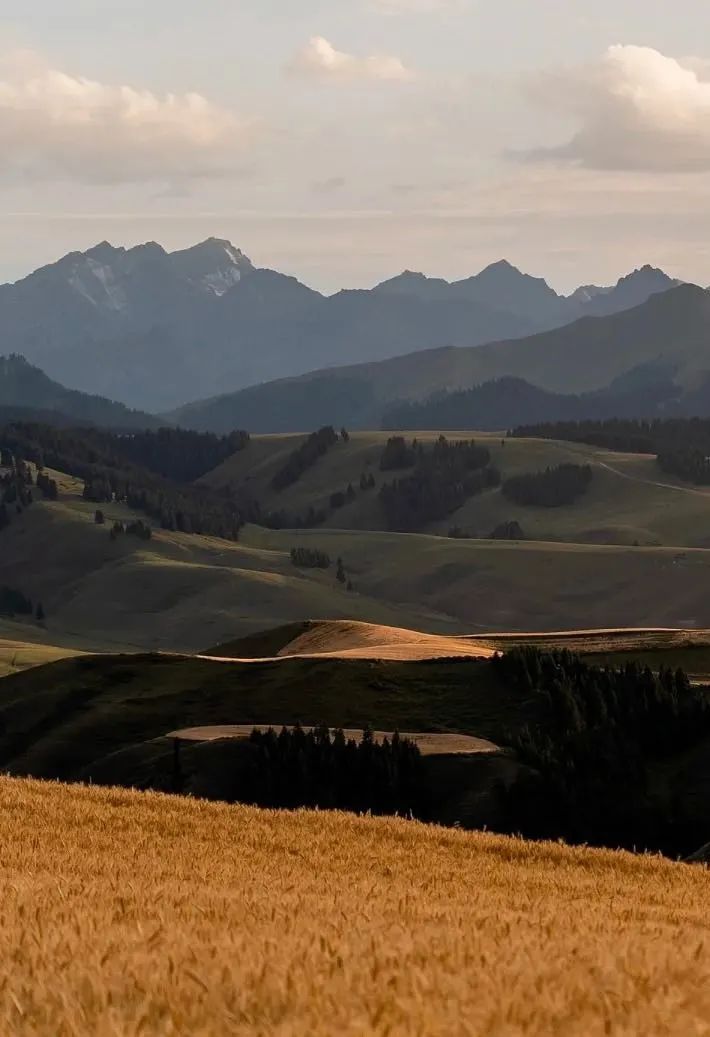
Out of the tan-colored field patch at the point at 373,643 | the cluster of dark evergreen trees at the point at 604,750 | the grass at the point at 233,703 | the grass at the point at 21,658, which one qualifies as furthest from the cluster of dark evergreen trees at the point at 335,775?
the grass at the point at 21,658

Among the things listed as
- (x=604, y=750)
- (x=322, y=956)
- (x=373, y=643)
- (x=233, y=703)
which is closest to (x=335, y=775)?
(x=604, y=750)

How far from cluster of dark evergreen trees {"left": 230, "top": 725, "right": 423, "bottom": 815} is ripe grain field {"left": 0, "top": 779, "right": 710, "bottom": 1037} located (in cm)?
2780

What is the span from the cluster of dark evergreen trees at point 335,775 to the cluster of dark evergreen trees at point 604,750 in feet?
13.1

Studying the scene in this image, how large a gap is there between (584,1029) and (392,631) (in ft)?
268

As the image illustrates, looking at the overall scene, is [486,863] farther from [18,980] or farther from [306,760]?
[306,760]

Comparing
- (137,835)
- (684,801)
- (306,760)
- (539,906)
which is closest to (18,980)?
(539,906)

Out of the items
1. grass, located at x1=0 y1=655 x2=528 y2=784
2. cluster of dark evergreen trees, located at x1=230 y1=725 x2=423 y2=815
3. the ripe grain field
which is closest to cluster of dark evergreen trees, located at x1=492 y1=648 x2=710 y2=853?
grass, located at x1=0 y1=655 x2=528 y2=784

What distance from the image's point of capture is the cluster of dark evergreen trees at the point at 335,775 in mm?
47594

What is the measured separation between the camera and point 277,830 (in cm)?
2608

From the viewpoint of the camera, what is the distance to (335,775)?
49.0 metres

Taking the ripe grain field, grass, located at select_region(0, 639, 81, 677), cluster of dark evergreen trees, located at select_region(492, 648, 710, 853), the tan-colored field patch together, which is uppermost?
the ripe grain field

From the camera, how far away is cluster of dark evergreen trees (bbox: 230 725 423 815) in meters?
47.6

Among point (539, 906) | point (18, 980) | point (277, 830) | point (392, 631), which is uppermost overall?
point (18, 980)

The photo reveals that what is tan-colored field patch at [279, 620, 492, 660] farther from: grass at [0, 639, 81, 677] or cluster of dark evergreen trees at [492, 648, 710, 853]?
grass at [0, 639, 81, 677]
